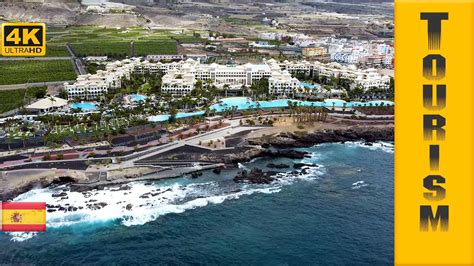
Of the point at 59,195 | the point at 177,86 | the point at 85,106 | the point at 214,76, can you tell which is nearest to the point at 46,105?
the point at 85,106

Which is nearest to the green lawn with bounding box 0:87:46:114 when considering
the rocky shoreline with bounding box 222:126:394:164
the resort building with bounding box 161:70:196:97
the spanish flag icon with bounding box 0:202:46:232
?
the resort building with bounding box 161:70:196:97

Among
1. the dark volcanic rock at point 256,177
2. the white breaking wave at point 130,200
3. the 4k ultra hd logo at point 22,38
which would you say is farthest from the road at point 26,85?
the 4k ultra hd logo at point 22,38

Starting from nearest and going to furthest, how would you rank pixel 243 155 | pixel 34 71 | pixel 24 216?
1. pixel 24 216
2. pixel 243 155
3. pixel 34 71

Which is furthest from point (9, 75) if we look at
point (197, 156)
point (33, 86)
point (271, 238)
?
point (271, 238)

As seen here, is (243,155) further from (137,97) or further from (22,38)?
(22,38)

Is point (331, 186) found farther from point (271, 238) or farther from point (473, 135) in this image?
point (473, 135)

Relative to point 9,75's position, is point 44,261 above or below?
below

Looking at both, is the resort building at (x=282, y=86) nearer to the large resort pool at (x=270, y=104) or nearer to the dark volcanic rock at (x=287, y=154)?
the large resort pool at (x=270, y=104)
